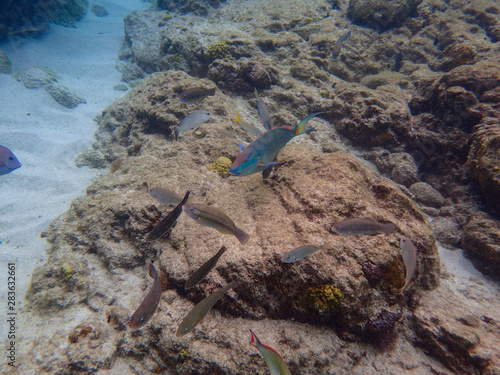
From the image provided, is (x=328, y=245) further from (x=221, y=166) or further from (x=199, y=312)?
(x=221, y=166)

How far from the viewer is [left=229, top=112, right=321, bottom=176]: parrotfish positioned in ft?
7.08

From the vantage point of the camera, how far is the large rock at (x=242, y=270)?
8.02 ft

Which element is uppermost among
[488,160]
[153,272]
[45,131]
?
[488,160]

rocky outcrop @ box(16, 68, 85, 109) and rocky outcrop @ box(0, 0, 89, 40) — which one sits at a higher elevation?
rocky outcrop @ box(0, 0, 89, 40)

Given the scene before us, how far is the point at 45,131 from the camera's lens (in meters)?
7.91

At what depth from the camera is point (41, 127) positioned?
8.05m

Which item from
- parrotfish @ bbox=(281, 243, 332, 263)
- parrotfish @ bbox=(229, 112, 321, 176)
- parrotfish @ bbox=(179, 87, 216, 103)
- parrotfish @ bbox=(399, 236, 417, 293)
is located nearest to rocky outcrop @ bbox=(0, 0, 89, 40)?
parrotfish @ bbox=(179, 87, 216, 103)

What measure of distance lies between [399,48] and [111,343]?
13.8 metres

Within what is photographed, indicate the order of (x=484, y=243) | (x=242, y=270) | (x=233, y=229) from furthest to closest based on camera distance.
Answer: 1. (x=484, y=243)
2. (x=242, y=270)
3. (x=233, y=229)

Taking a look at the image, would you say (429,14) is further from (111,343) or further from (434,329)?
(111,343)

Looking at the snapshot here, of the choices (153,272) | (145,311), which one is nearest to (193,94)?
(153,272)

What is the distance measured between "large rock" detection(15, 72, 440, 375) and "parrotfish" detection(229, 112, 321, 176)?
997 mm

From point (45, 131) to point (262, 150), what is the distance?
9.87 meters

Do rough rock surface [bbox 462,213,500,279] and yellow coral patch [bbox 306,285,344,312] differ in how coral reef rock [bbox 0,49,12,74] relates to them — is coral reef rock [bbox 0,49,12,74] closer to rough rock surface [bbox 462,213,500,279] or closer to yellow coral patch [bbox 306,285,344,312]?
yellow coral patch [bbox 306,285,344,312]
